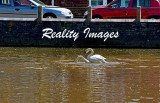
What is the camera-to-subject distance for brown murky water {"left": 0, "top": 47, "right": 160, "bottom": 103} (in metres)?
14.0

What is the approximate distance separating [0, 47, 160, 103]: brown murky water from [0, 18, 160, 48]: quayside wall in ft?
14.6

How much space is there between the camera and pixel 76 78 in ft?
58.0

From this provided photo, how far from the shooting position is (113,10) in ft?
103

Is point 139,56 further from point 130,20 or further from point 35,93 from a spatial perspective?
point 35,93

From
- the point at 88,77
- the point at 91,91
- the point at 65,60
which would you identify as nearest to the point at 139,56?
the point at 65,60

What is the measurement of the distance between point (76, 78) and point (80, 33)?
544 inches

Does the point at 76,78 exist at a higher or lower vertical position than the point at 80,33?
higher

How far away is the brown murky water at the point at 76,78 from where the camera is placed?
14.0m

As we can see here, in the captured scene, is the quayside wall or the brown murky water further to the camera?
the quayside wall

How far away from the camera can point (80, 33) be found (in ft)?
103

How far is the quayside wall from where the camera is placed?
31.0 m

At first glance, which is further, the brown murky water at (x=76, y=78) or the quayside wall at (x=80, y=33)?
the quayside wall at (x=80, y=33)

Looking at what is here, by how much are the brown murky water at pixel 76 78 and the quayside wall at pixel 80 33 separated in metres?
4.45

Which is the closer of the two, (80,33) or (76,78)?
(76,78)
